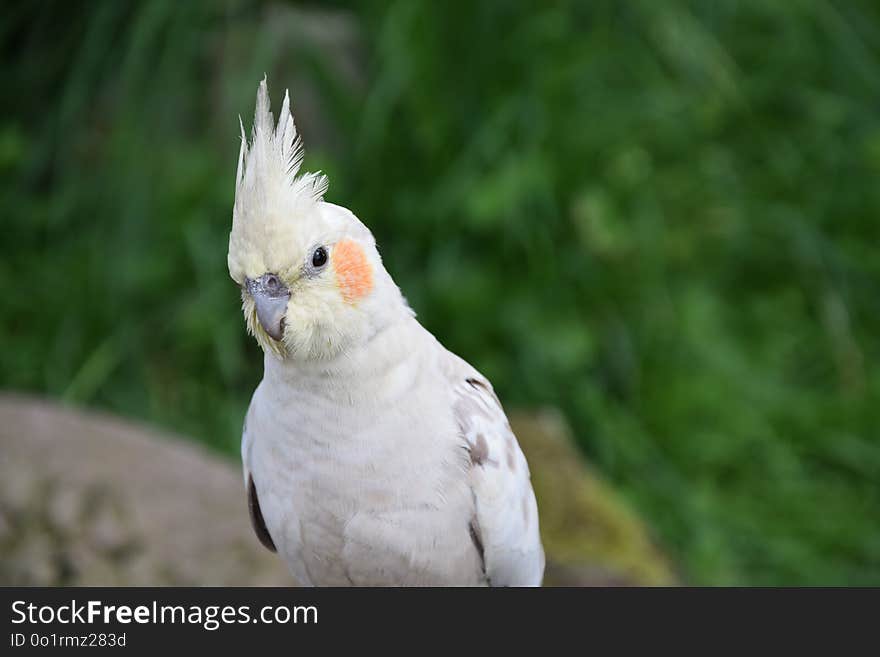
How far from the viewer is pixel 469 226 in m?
2.83

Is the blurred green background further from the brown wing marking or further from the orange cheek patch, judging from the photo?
the orange cheek patch

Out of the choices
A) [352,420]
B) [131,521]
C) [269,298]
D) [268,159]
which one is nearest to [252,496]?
[352,420]

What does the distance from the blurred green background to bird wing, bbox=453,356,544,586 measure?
57.7 inches

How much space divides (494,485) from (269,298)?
0.41 metres

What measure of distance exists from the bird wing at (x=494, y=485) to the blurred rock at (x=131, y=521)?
31.6 inches

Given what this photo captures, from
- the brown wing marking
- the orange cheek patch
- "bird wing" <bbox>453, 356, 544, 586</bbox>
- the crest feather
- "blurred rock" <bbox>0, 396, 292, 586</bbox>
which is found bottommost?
"blurred rock" <bbox>0, 396, 292, 586</bbox>

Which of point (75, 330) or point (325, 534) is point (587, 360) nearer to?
point (75, 330)

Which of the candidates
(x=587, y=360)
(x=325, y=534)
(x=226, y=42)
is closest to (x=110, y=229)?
(x=226, y=42)

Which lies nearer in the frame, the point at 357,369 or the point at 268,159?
the point at 268,159

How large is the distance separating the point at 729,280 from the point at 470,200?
3.52 feet

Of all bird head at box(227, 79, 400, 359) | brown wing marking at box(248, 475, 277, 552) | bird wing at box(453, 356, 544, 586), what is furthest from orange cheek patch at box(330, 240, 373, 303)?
brown wing marking at box(248, 475, 277, 552)

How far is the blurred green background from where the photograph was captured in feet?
9.32

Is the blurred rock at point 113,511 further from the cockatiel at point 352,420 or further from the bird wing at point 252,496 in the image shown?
the cockatiel at point 352,420

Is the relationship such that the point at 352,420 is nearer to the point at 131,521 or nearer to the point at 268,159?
the point at 268,159
